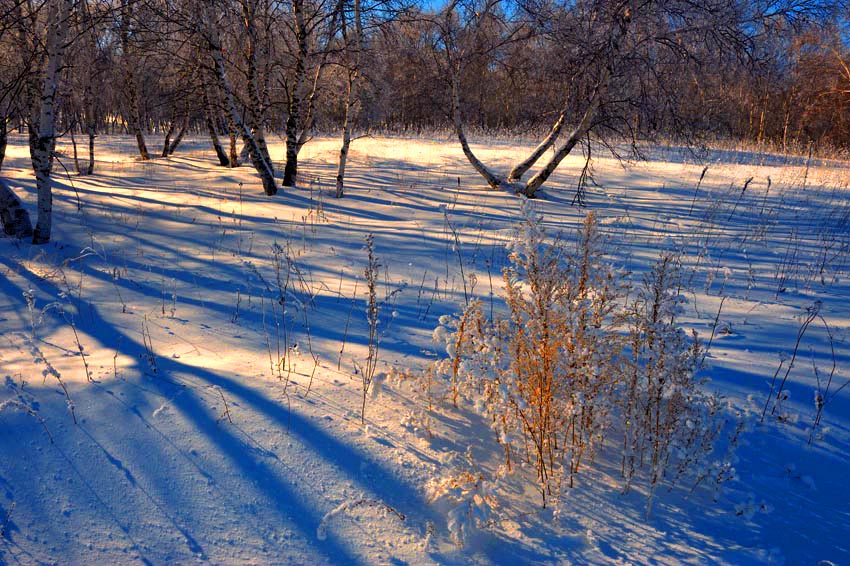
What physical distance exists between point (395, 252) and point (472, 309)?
3.86 m

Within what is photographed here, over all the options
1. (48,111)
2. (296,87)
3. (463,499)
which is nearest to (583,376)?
(463,499)

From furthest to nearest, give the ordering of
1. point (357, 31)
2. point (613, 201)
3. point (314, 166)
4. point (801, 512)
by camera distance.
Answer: point (314, 166) < point (613, 201) < point (357, 31) < point (801, 512)

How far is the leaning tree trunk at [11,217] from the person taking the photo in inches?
290

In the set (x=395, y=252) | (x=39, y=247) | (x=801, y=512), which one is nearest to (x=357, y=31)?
(x=395, y=252)

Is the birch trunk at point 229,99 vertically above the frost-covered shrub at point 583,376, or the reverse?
the birch trunk at point 229,99

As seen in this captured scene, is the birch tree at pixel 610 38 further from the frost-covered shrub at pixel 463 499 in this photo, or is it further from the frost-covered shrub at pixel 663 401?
the frost-covered shrub at pixel 463 499

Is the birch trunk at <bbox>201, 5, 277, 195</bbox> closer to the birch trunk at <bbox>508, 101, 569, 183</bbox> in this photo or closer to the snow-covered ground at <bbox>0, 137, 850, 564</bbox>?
the snow-covered ground at <bbox>0, 137, 850, 564</bbox>

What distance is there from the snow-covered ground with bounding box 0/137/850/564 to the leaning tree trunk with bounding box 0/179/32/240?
0.20 meters

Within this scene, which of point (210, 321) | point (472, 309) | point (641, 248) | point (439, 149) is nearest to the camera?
point (472, 309)

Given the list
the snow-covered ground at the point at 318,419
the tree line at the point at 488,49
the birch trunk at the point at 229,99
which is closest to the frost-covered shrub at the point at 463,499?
the snow-covered ground at the point at 318,419

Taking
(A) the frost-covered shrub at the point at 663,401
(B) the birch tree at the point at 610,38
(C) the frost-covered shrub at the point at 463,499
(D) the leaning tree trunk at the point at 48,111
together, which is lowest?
(C) the frost-covered shrub at the point at 463,499

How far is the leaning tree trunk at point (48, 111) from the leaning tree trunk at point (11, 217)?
1.37 ft

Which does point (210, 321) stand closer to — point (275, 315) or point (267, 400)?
point (275, 315)

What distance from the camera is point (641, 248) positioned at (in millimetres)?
7289
